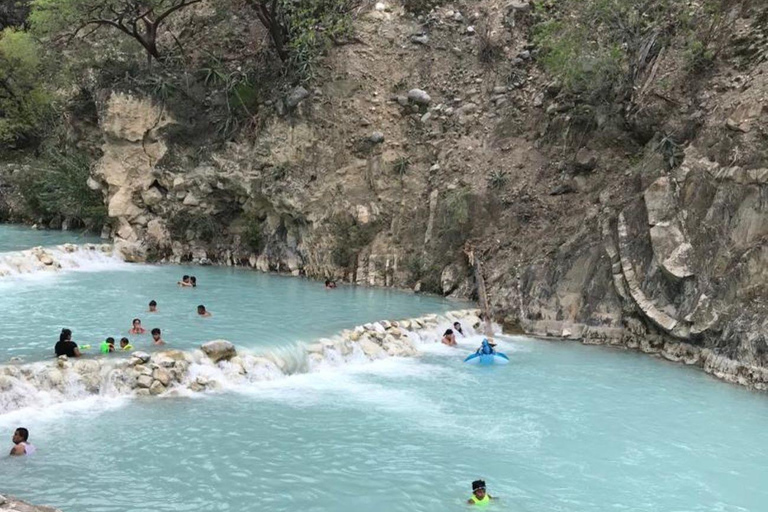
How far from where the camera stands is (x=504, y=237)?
69.7 feet

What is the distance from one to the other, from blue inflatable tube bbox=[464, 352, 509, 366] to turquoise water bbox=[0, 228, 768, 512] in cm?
24

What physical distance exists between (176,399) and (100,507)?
4100 millimetres

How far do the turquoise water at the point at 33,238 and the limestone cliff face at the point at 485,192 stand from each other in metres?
2.98

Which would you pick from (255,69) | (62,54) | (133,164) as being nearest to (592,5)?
(255,69)

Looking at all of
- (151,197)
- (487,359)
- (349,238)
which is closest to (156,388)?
(487,359)

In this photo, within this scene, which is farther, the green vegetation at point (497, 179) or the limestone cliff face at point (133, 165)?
the limestone cliff face at point (133, 165)

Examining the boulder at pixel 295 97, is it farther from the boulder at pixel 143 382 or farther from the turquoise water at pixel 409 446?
the boulder at pixel 143 382

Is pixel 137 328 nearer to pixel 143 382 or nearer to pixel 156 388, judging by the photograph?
pixel 143 382

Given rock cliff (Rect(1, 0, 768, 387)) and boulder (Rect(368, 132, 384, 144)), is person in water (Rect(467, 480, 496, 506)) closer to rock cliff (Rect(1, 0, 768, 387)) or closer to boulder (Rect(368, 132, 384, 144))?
rock cliff (Rect(1, 0, 768, 387))

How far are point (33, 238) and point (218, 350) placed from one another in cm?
1912

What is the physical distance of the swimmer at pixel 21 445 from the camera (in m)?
9.32

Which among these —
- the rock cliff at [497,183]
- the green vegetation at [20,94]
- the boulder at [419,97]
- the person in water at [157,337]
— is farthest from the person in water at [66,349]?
Answer: the green vegetation at [20,94]

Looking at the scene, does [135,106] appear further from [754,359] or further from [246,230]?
[754,359]

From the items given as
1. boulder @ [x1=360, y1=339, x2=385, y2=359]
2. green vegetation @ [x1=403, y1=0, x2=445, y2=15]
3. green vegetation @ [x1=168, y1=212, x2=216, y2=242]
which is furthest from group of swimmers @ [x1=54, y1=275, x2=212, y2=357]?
green vegetation @ [x1=403, y1=0, x2=445, y2=15]
